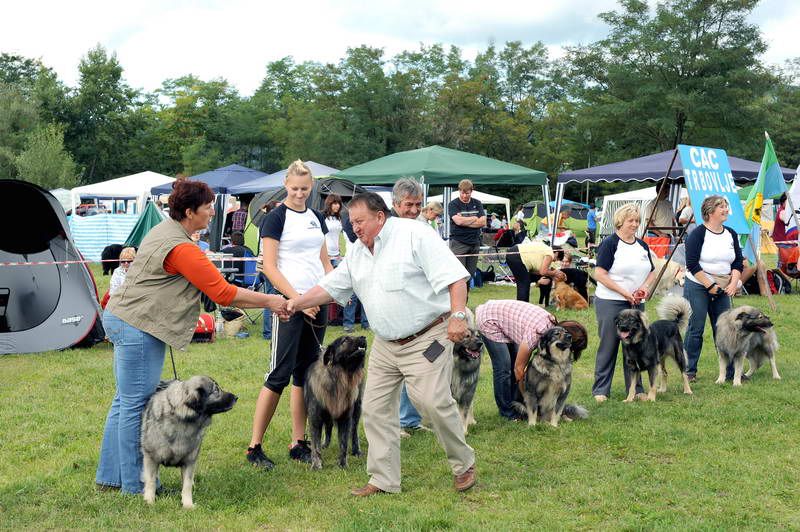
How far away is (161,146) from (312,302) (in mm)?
55303

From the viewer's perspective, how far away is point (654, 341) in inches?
255

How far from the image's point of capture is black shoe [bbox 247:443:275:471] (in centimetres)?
470


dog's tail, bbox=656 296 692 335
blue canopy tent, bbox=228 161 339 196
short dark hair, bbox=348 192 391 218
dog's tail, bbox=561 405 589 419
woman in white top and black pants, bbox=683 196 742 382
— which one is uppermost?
blue canopy tent, bbox=228 161 339 196

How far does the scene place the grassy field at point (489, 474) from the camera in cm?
385

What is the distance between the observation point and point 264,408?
4672mm

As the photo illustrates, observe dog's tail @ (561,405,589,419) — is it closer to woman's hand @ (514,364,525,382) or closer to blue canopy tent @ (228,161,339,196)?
woman's hand @ (514,364,525,382)

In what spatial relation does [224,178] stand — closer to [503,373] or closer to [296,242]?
[503,373]

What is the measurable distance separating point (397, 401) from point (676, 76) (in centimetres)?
3417

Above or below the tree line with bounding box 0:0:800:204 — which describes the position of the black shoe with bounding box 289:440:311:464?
below

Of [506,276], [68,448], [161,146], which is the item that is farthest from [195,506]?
[161,146]

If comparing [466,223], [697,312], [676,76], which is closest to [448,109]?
[676,76]

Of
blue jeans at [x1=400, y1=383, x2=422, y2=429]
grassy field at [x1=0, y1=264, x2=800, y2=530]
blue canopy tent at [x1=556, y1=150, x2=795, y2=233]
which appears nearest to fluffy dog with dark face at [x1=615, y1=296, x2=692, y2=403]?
grassy field at [x1=0, y1=264, x2=800, y2=530]

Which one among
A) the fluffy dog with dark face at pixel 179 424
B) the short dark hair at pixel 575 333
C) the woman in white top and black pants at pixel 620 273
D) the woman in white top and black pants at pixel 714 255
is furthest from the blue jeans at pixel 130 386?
the woman in white top and black pants at pixel 714 255

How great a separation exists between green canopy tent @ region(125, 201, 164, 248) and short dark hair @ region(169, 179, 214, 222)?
939 cm
